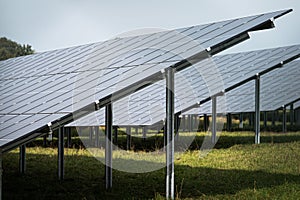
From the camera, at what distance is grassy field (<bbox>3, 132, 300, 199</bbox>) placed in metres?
13.4

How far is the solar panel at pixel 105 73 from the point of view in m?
10.8

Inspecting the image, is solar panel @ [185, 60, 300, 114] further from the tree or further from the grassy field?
the tree

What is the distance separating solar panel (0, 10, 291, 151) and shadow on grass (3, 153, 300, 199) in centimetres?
256

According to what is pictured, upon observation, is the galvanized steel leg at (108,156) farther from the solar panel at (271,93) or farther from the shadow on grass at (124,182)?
the solar panel at (271,93)

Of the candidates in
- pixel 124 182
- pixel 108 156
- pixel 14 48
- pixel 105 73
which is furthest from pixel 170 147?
pixel 14 48

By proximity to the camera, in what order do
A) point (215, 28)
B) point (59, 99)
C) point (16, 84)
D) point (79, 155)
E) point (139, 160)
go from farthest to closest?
point (79, 155) < point (139, 160) < point (16, 84) < point (215, 28) < point (59, 99)

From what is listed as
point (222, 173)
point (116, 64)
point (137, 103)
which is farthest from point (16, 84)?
point (137, 103)

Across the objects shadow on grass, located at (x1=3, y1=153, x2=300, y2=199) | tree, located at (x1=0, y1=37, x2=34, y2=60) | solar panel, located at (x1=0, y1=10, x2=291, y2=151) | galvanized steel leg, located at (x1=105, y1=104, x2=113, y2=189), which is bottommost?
shadow on grass, located at (x1=3, y1=153, x2=300, y2=199)

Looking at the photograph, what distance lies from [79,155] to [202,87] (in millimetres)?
7626

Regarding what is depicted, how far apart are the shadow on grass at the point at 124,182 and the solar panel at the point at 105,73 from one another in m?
2.56

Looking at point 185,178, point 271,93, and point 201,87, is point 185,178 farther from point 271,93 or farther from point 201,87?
point 271,93

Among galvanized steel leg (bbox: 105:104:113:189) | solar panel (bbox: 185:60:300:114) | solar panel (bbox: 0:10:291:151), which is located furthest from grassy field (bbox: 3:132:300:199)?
solar panel (bbox: 185:60:300:114)

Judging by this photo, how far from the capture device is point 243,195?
12.9 metres

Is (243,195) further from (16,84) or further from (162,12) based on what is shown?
(162,12)
